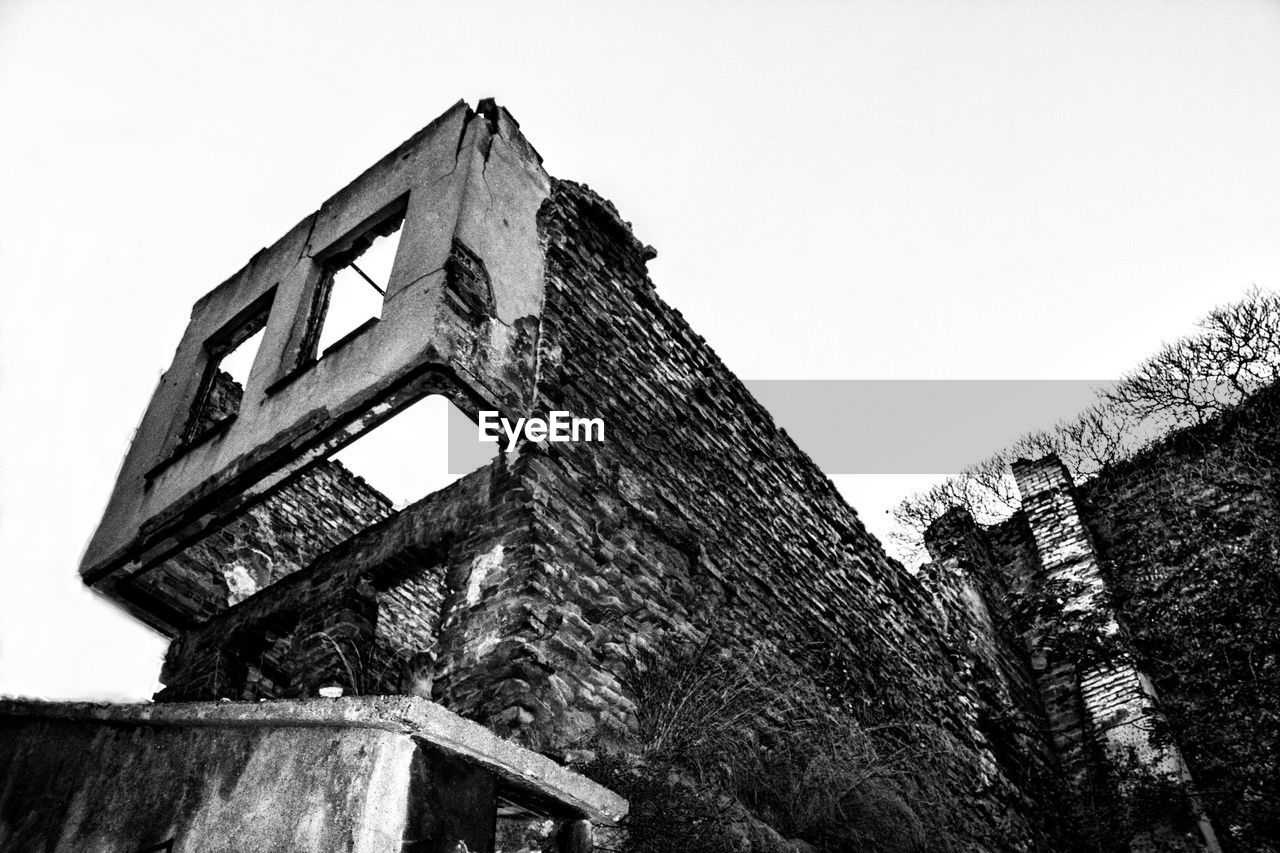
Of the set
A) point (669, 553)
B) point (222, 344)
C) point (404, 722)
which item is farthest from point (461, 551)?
point (222, 344)

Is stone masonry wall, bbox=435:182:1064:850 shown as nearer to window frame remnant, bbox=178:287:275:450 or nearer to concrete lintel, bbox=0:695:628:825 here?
concrete lintel, bbox=0:695:628:825

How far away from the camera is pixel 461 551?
494 cm

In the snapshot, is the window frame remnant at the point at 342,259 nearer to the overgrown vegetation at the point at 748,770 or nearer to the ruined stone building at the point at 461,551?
the ruined stone building at the point at 461,551

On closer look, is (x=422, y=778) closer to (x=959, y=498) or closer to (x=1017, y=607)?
(x=1017, y=607)

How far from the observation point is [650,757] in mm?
4461

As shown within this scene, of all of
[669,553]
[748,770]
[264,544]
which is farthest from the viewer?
[264,544]

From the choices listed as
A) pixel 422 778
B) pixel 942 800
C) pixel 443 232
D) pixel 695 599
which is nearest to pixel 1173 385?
pixel 942 800

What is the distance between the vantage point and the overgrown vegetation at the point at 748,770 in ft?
13.2

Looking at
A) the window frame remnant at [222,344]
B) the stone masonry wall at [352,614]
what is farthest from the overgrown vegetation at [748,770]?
the window frame remnant at [222,344]

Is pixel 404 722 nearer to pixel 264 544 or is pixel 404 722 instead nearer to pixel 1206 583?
pixel 264 544
